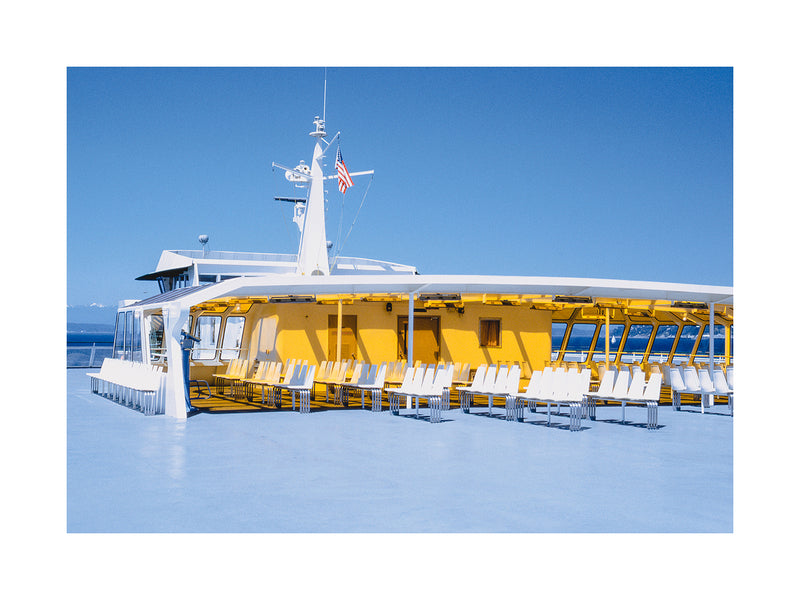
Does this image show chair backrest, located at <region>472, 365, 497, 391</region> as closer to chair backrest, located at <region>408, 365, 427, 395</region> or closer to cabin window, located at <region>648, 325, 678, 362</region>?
chair backrest, located at <region>408, 365, 427, 395</region>

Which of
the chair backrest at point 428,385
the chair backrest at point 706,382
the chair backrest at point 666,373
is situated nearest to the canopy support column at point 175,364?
the chair backrest at point 428,385

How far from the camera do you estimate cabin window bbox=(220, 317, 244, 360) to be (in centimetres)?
2238

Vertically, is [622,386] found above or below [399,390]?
above

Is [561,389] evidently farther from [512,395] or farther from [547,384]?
[512,395]

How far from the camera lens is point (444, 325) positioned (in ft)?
59.2

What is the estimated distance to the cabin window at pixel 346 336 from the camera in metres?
17.9

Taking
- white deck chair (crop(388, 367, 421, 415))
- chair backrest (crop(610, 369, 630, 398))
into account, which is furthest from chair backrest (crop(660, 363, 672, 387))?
white deck chair (crop(388, 367, 421, 415))

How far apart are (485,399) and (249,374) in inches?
201

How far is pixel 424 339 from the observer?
61.9ft

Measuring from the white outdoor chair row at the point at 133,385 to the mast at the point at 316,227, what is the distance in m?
5.34

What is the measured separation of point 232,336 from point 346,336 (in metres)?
6.00

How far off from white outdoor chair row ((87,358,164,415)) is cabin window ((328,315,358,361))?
4070mm

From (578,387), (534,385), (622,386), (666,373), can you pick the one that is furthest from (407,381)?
(666,373)
